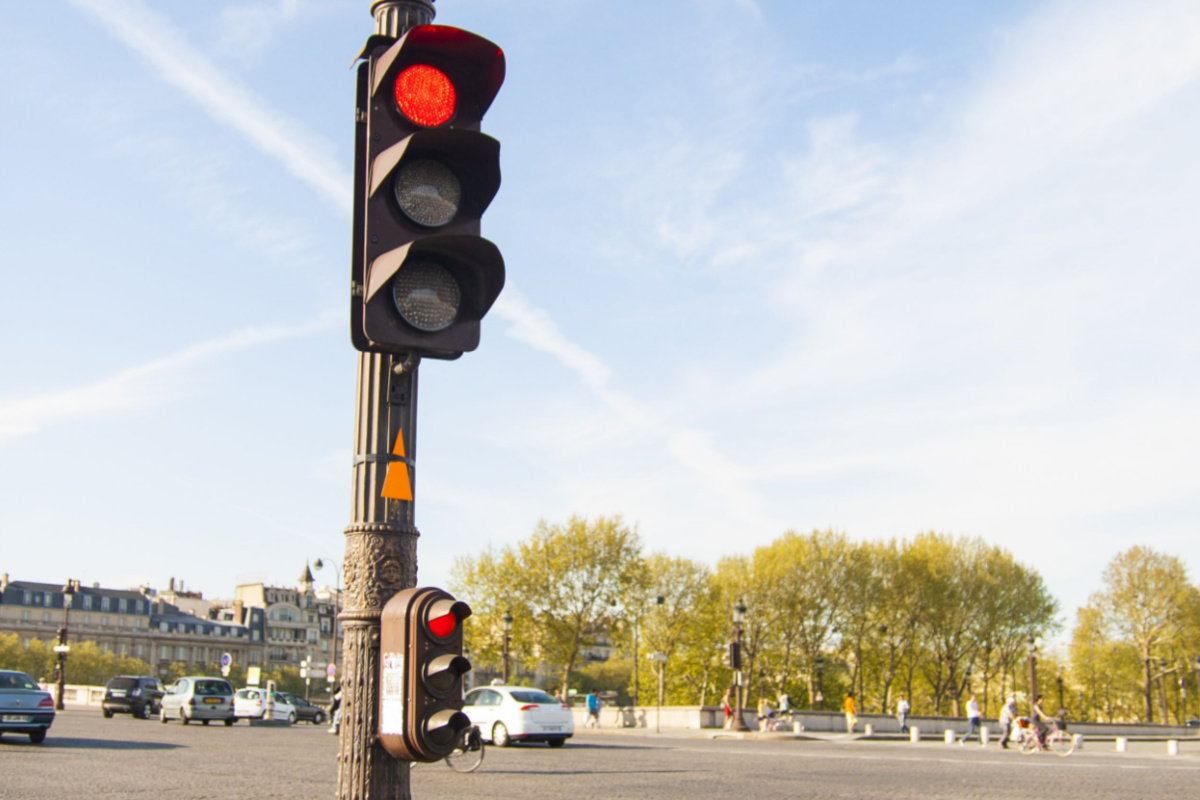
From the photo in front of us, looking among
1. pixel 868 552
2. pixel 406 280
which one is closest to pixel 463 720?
pixel 406 280

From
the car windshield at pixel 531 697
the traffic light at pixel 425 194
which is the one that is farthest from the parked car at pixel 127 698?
the traffic light at pixel 425 194

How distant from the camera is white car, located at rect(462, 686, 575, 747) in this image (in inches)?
1011

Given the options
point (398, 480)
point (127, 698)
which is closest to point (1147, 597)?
point (127, 698)

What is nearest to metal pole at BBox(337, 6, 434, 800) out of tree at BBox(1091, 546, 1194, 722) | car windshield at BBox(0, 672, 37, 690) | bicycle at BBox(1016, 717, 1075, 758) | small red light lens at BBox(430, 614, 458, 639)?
small red light lens at BBox(430, 614, 458, 639)

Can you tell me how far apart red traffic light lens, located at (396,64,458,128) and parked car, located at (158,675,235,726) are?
3615 cm

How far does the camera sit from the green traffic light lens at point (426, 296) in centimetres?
316

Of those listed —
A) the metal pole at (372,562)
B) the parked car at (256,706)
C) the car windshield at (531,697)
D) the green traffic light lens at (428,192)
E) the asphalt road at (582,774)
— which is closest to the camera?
the metal pole at (372,562)

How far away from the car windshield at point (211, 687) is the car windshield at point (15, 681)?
1509 centimetres

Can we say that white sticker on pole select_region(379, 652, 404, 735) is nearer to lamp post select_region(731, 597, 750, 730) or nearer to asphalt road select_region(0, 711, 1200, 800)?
asphalt road select_region(0, 711, 1200, 800)

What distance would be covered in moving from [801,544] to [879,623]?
308 inches

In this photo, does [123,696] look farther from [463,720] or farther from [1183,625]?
[1183,625]

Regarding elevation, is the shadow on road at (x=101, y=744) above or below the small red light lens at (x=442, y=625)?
below

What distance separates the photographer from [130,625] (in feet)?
411

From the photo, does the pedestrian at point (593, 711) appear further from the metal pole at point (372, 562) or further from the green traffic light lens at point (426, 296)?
the green traffic light lens at point (426, 296)
